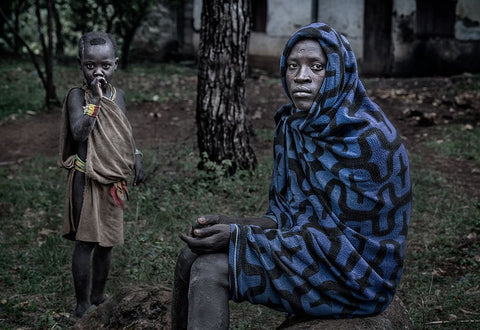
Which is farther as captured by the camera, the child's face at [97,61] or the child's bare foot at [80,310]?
the child's bare foot at [80,310]

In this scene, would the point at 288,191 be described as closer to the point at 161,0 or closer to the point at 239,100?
the point at 239,100

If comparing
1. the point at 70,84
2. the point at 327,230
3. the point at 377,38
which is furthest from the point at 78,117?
the point at 377,38

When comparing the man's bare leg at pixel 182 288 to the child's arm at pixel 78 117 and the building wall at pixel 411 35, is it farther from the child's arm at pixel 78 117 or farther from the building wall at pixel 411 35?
the building wall at pixel 411 35

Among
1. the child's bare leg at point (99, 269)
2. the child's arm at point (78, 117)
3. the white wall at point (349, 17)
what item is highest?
the white wall at point (349, 17)

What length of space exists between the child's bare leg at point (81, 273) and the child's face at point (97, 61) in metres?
0.98

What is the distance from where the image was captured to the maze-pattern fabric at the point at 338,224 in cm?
244

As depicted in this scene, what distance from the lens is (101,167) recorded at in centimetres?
345

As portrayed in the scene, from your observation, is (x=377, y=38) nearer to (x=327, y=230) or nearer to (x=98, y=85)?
(x=98, y=85)

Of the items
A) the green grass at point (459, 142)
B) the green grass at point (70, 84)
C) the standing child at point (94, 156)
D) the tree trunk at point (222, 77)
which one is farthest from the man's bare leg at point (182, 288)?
the green grass at point (70, 84)

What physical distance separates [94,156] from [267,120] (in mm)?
5749

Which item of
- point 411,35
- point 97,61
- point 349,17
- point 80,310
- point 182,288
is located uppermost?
point 349,17

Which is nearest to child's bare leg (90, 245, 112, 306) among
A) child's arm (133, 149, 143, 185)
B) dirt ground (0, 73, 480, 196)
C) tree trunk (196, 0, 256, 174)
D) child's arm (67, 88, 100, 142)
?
child's arm (133, 149, 143, 185)

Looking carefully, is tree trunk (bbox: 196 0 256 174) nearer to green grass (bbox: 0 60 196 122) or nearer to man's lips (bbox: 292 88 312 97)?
man's lips (bbox: 292 88 312 97)

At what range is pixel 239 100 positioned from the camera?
5.90m
